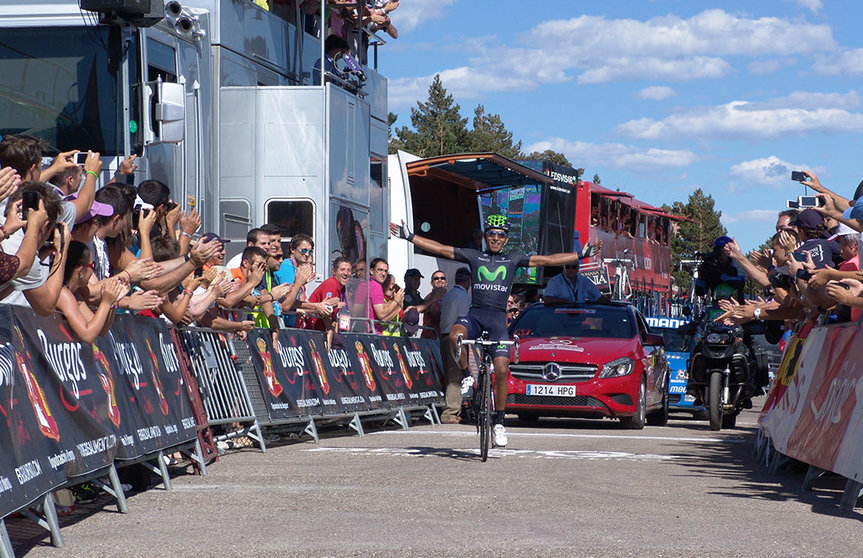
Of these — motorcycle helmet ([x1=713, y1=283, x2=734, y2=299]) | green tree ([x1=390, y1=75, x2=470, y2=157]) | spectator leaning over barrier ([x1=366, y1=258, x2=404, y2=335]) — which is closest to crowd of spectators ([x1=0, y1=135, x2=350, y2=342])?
spectator leaning over barrier ([x1=366, y1=258, x2=404, y2=335])

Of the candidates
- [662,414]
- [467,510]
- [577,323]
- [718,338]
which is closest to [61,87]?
[467,510]

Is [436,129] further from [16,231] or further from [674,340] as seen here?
[16,231]

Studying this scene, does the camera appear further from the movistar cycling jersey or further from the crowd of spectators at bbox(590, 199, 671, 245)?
the crowd of spectators at bbox(590, 199, 671, 245)

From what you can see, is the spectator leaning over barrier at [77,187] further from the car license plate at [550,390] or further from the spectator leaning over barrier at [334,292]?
the car license plate at [550,390]

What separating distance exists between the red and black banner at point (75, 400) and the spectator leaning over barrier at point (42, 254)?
116 millimetres

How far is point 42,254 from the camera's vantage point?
7.46 metres

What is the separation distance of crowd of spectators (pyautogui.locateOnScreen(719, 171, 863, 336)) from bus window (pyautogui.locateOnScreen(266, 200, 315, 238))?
450 centimetres

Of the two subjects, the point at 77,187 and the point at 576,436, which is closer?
the point at 77,187

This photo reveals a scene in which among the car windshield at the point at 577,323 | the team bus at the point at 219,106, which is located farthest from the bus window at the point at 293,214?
the car windshield at the point at 577,323

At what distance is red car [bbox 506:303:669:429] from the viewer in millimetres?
17844

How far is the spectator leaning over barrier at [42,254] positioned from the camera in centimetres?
714

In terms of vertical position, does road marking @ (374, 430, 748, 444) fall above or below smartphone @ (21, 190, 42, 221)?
below

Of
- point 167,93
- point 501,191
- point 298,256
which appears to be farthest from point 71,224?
point 501,191

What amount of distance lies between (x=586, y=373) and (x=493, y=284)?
473 centimetres
